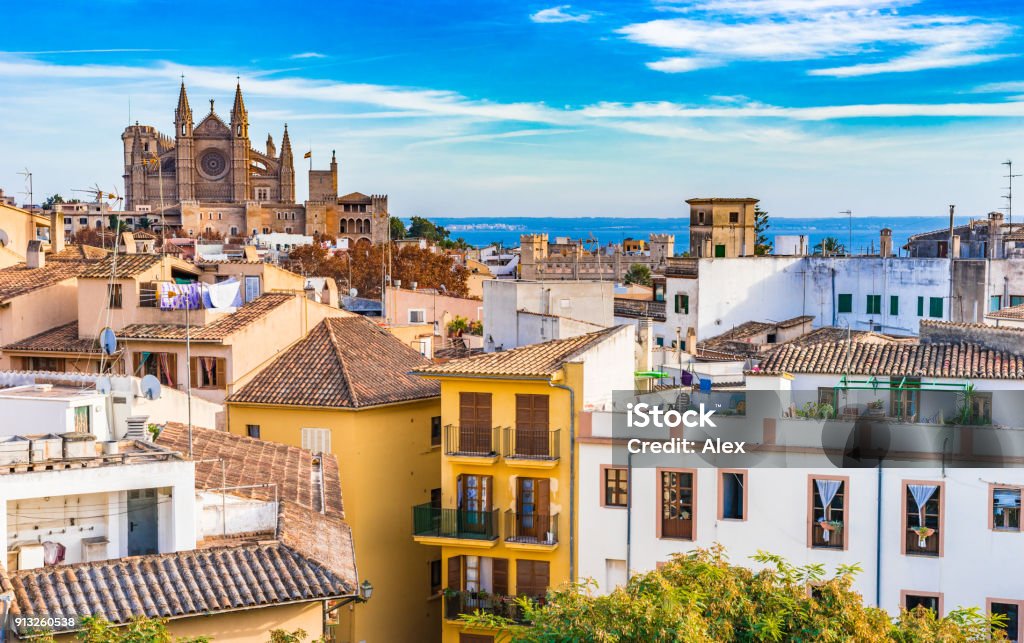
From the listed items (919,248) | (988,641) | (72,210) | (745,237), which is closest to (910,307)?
(919,248)

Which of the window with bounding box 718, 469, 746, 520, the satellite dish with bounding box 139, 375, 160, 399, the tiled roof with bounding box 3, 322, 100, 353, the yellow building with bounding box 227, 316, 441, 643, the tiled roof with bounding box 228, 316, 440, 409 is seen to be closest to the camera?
the satellite dish with bounding box 139, 375, 160, 399

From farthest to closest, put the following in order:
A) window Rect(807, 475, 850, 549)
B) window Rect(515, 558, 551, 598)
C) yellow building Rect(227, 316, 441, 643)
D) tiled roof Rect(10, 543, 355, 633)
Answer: yellow building Rect(227, 316, 441, 643) → window Rect(515, 558, 551, 598) → window Rect(807, 475, 850, 549) → tiled roof Rect(10, 543, 355, 633)

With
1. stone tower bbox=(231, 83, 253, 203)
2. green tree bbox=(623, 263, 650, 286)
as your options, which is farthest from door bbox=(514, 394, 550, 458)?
stone tower bbox=(231, 83, 253, 203)

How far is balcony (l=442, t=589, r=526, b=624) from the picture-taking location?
22.3 metres

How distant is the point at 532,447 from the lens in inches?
894

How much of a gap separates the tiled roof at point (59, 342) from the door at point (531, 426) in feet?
31.6

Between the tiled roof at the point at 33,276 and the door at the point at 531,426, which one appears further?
the tiled roof at the point at 33,276

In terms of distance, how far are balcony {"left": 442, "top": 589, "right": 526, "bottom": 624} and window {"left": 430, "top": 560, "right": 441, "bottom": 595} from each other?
10.4ft

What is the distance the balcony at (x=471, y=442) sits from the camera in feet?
75.7

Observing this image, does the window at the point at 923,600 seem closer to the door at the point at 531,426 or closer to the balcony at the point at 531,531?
the balcony at the point at 531,531

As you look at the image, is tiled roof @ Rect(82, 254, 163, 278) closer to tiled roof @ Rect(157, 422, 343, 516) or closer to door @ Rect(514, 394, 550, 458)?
tiled roof @ Rect(157, 422, 343, 516)

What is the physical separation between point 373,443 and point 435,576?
3.11 metres

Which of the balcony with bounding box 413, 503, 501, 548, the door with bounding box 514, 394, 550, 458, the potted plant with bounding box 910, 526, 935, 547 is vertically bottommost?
the balcony with bounding box 413, 503, 501, 548

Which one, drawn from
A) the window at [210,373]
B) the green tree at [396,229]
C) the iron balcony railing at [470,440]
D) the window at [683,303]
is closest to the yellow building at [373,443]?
the window at [210,373]
